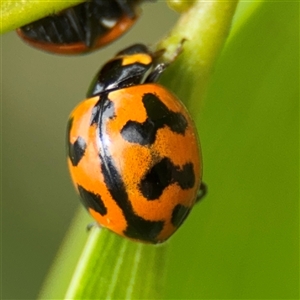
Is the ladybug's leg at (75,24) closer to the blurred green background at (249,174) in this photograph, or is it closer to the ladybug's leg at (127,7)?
the ladybug's leg at (127,7)

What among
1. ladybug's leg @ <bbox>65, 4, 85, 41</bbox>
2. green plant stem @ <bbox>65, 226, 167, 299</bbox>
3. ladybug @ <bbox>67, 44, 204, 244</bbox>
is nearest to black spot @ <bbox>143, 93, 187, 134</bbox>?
ladybug @ <bbox>67, 44, 204, 244</bbox>

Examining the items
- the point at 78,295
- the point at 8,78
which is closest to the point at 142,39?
the point at 8,78

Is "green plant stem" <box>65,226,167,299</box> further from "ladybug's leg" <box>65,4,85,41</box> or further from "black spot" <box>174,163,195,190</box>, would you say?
"ladybug's leg" <box>65,4,85,41</box>

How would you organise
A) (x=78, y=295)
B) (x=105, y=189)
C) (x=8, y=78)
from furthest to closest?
(x=8, y=78), (x=105, y=189), (x=78, y=295)

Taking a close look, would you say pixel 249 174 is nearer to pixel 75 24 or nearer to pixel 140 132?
pixel 140 132

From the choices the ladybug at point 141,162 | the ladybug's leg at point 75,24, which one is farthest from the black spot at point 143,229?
the ladybug's leg at point 75,24

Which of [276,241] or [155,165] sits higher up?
[155,165]

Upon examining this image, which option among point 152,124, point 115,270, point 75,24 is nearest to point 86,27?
point 75,24

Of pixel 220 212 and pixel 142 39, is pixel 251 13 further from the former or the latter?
pixel 142 39
